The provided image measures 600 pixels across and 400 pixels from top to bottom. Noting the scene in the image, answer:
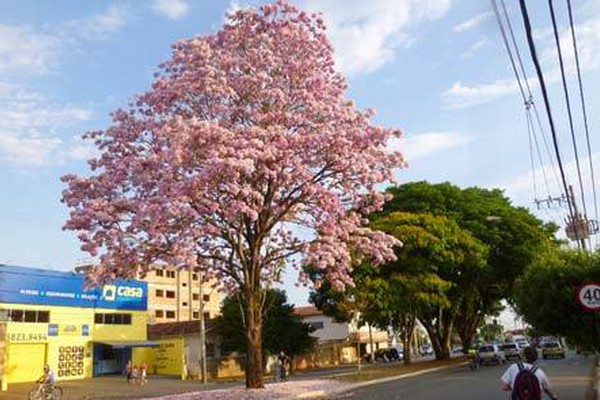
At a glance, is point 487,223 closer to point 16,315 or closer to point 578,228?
point 578,228

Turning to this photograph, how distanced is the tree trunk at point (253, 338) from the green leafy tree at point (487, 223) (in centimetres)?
2374

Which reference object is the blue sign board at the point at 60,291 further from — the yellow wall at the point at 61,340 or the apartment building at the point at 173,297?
the apartment building at the point at 173,297

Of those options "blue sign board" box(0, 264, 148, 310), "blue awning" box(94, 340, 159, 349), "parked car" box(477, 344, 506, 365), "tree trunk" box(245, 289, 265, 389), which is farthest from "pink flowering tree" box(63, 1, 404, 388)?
"blue awning" box(94, 340, 159, 349)

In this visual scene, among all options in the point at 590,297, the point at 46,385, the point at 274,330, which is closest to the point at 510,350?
the point at 274,330

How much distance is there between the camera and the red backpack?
9.55 metres

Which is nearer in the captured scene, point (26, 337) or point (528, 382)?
point (528, 382)

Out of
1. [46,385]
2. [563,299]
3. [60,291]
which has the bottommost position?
[46,385]

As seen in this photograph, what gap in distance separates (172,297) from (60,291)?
145 feet

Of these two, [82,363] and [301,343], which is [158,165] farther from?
[301,343]

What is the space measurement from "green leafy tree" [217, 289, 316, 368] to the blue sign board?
7089mm

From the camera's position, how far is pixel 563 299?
18.0 metres

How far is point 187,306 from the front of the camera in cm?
9362

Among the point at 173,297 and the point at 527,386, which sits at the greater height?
the point at 173,297

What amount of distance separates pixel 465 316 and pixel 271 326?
17.9 m
